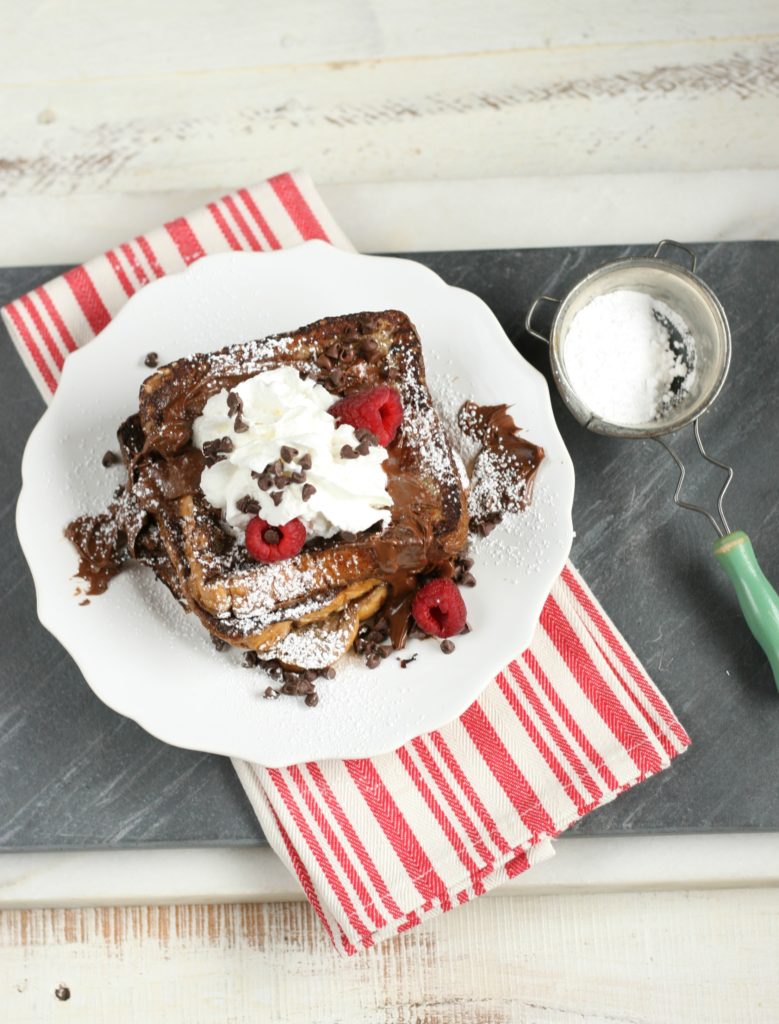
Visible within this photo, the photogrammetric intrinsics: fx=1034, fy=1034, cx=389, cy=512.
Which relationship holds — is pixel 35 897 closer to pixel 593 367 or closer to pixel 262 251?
pixel 262 251

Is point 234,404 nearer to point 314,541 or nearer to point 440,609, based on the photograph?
point 314,541

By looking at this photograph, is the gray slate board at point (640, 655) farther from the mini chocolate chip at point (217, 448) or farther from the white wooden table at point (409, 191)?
the mini chocolate chip at point (217, 448)

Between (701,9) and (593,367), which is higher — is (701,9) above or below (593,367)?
above

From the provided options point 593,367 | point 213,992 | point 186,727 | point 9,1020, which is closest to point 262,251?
point 593,367

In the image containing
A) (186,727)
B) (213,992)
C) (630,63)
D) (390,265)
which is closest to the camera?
(186,727)

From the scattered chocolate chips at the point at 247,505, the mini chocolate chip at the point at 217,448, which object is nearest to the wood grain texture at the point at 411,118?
the mini chocolate chip at the point at 217,448

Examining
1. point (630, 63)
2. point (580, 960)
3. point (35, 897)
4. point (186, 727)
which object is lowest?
point (580, 960)
